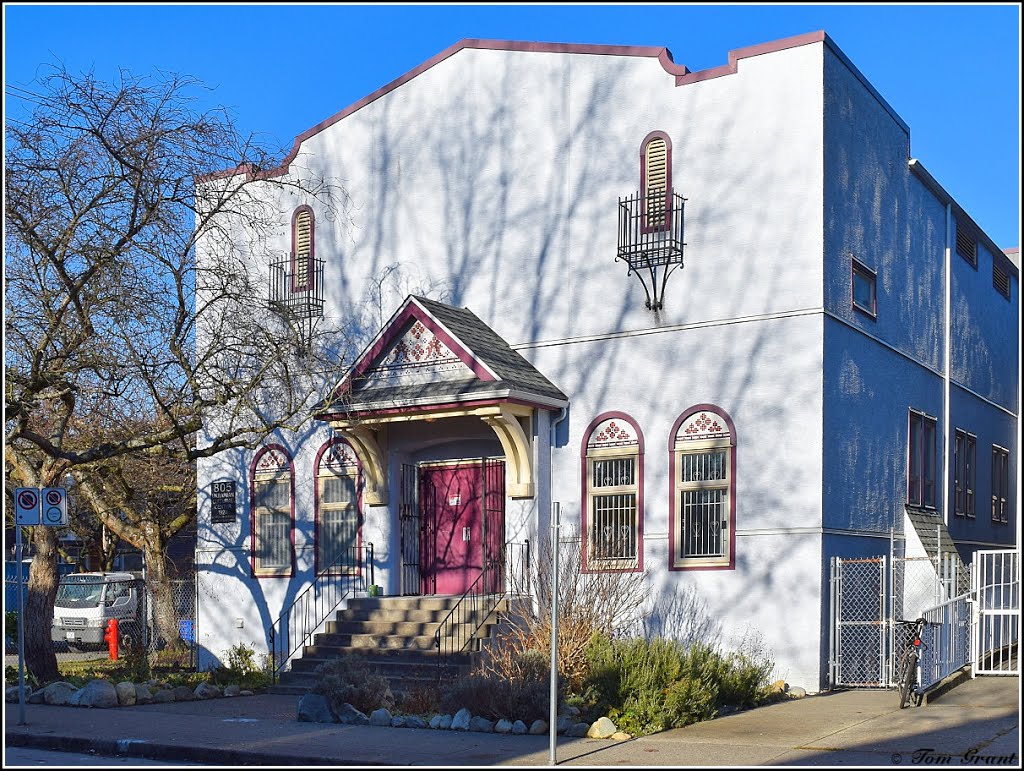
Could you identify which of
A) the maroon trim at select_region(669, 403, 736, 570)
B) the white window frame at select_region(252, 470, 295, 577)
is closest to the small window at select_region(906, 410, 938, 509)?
the maroon trim at select_region(669, 403, 736, 570)

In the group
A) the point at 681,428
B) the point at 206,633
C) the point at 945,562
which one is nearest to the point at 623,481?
the point at 681,428

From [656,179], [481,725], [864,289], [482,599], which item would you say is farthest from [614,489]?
[481,725]

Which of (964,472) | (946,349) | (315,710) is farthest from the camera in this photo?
(964,472)

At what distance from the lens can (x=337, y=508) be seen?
20516 mm

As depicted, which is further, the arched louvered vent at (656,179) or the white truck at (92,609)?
the white truck at (92,609)

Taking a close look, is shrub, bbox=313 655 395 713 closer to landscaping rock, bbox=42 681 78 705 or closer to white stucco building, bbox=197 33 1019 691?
white stucco building, bbox=197 33 1019 691

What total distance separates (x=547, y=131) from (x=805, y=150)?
13.9 ft

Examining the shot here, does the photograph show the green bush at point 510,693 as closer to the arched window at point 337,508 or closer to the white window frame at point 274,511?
the arched window at point 337,508

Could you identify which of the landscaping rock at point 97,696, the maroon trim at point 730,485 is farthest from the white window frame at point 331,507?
the maroon trim at point 730,485

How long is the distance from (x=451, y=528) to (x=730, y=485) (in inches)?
186

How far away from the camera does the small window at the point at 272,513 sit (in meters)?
21.2

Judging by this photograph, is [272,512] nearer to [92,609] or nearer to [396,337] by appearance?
[396,337]

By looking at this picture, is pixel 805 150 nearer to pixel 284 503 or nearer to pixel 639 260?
pixel 639 260

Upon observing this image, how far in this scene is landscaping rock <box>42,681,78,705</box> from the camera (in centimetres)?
1644
